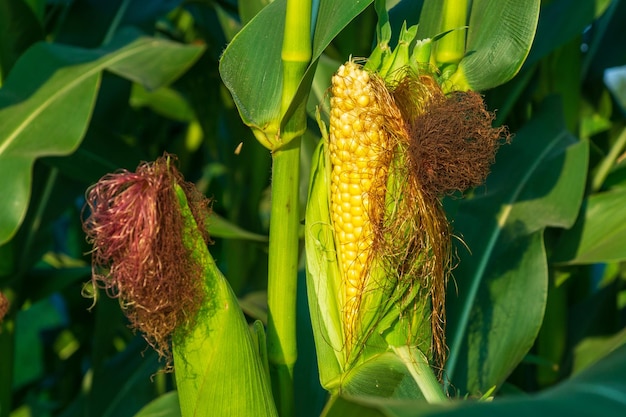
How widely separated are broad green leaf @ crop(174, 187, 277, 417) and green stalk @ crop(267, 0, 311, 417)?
60mm

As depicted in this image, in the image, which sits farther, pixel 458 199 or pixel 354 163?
pixel 458 199

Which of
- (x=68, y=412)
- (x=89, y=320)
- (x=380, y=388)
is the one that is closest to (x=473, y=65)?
(x=380, y=388)

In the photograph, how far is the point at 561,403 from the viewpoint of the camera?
1.55 feet

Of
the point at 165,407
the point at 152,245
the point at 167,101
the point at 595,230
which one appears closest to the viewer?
the point at 152,245

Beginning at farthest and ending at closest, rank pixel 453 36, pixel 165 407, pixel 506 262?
1. pixel 506 262
2. pixel 165 407
3. pixel 453 36

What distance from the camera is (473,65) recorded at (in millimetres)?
1023

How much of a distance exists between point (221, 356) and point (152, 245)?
0.15 meters

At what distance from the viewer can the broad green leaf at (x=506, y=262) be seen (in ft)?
4.57

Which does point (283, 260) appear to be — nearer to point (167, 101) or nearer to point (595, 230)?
point (595, 230)

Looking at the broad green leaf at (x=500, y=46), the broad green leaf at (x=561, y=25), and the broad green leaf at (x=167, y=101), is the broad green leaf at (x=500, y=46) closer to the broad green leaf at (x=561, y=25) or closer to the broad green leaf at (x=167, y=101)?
the broad green leaf at (x=561, y=25)

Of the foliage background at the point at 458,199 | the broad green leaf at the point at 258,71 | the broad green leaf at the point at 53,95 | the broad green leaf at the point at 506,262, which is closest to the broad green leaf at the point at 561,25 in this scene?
the foliage background at the point at 458,199

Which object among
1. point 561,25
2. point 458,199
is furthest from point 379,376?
point 561,25

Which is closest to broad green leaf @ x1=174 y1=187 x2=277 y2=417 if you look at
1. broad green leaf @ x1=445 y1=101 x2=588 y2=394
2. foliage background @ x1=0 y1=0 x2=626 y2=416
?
foliage background @ x1=0 y1=0 x2=626 y2=416

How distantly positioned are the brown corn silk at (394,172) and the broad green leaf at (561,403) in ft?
1.22
